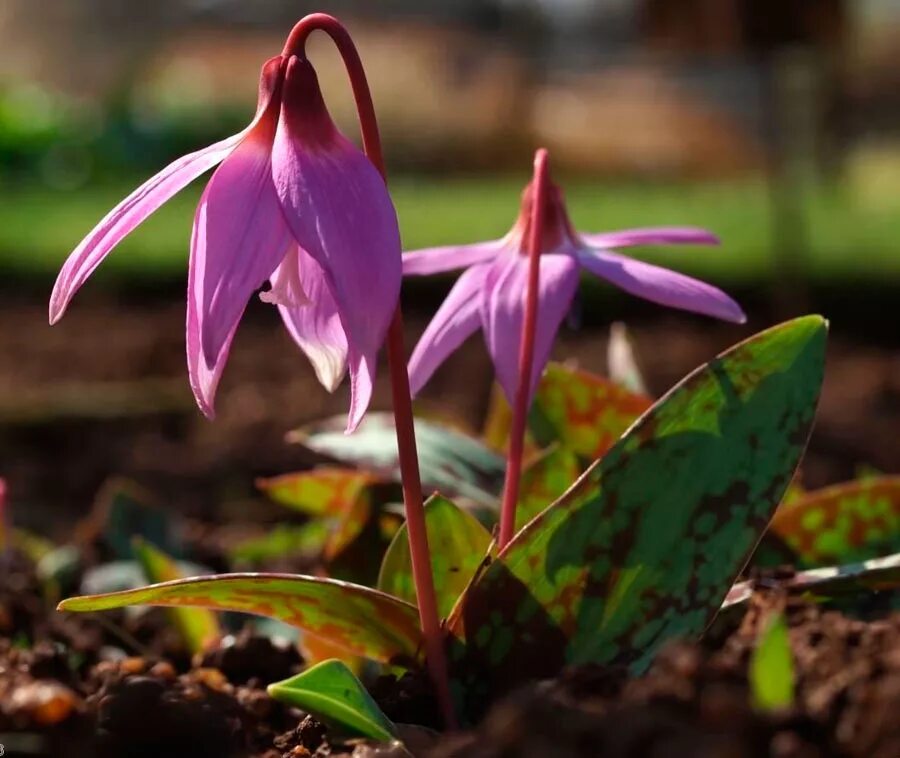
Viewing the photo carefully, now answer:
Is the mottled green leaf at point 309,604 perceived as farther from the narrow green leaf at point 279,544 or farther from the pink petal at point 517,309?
the narrow green leaf at point 279,544

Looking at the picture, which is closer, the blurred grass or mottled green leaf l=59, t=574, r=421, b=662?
mottled green leaf l=59, t=574, r=421, b=662

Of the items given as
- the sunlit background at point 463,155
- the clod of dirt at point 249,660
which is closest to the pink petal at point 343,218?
the clod of dirt at point 249,660

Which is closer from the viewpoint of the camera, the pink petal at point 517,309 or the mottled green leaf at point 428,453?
the pink petal at point 517,309

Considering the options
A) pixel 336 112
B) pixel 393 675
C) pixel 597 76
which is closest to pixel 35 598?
pixel 393 675

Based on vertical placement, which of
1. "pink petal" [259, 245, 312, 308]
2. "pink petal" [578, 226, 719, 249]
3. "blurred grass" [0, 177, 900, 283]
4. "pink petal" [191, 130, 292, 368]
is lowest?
"blurred grass" [0, 177, 900, 283]

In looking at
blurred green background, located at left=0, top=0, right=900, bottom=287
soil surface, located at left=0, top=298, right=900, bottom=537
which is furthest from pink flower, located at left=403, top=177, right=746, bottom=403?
blurred green background, located at left=0, top=0, right=900, bottom=287

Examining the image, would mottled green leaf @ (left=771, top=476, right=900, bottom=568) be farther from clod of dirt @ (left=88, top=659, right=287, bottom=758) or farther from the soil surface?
clod of dirt @ (left=88, top=659, right=287, bottom=758)

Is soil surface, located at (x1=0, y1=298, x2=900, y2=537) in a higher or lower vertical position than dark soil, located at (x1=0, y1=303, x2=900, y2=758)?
lower
